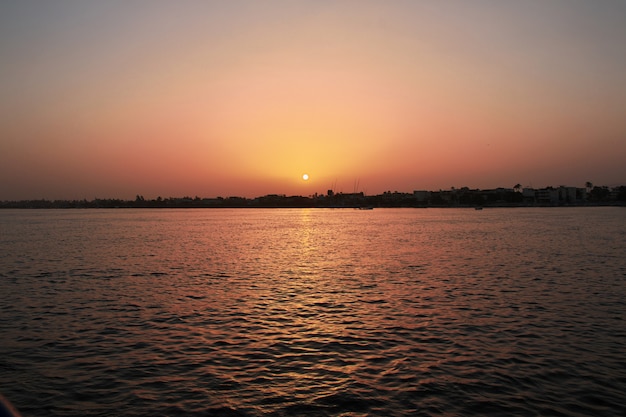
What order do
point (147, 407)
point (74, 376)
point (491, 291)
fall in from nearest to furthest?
point (147, 407) → point (74, 376) → point (491, 291)

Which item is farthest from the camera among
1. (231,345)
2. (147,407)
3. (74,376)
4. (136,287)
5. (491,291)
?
(136,287)

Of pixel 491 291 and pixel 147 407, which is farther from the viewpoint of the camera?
pixel 491 291

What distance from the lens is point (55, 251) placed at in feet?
210

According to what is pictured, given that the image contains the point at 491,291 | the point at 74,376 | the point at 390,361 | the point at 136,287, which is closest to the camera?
the point at 74,376

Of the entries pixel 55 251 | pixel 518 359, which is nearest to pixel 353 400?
pixel 518 359

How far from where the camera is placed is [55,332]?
74.1 feet

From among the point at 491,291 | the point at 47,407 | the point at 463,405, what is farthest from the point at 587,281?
the point at 47,407

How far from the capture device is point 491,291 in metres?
32.4

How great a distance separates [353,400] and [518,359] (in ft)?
24.0

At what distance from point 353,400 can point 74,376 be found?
9.51m

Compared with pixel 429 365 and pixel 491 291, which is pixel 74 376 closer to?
pixel 429 365

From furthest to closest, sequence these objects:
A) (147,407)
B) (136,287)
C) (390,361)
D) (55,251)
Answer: (55,251) → (136,287) → (390,361) → (147,407)

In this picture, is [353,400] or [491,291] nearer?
[353,400]

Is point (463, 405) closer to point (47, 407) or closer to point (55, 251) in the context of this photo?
point (47, 407)
